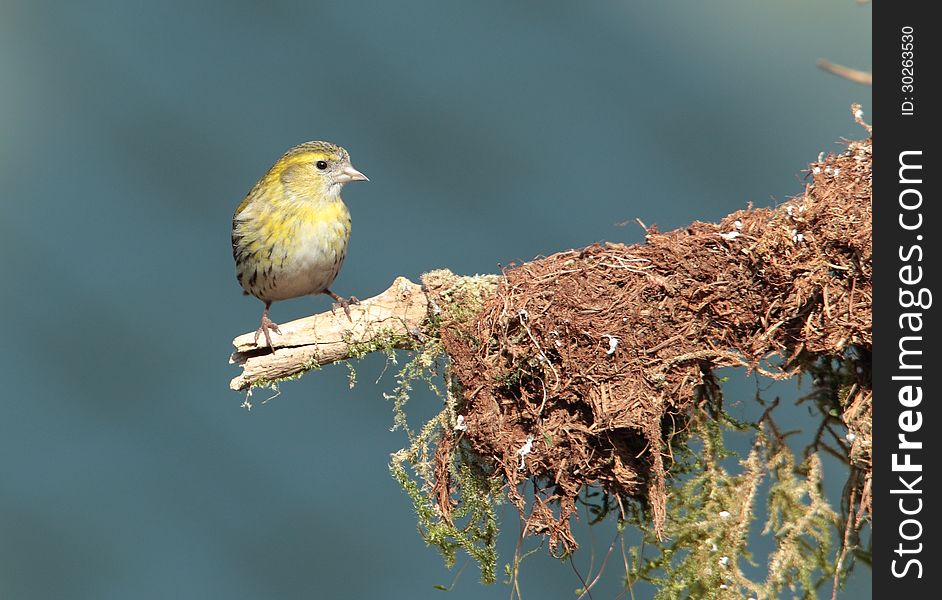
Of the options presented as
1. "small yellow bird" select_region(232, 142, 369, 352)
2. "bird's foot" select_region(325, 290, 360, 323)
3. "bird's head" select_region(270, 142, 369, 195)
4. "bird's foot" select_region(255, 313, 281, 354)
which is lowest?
"bird's foot" select_region(255, 313, 281, 354)

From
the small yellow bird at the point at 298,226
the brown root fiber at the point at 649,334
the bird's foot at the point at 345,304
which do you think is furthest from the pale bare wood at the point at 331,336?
the small yellow bird at the point at 298,226

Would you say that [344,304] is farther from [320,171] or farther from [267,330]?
[320,171]

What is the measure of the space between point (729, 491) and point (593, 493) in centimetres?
50

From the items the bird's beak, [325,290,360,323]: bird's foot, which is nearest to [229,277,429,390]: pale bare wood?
[325,290,360,323]: bird's foot

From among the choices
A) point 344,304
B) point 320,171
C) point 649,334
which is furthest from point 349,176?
point 649,334

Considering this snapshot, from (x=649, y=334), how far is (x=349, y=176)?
1873mm

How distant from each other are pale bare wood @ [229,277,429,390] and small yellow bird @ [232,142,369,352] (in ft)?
2.61

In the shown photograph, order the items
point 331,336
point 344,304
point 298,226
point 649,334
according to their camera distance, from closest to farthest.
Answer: point 649,334 < point 331,336 < point 344,304 < point 298,226

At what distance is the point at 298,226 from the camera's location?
4734 mm

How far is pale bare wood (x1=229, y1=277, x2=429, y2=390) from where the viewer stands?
3.86 metres

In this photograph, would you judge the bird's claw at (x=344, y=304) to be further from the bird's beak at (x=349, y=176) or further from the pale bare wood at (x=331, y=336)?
the bird's beak at (x=349, y=176)

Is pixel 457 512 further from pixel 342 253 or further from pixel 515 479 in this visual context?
pixel 342 253

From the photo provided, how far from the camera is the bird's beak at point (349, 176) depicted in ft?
15.7

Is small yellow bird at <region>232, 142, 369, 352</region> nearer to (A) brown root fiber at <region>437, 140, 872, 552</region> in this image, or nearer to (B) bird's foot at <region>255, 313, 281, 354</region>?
(B) bird's foot at <region>255, 313, 281, 354</region>
